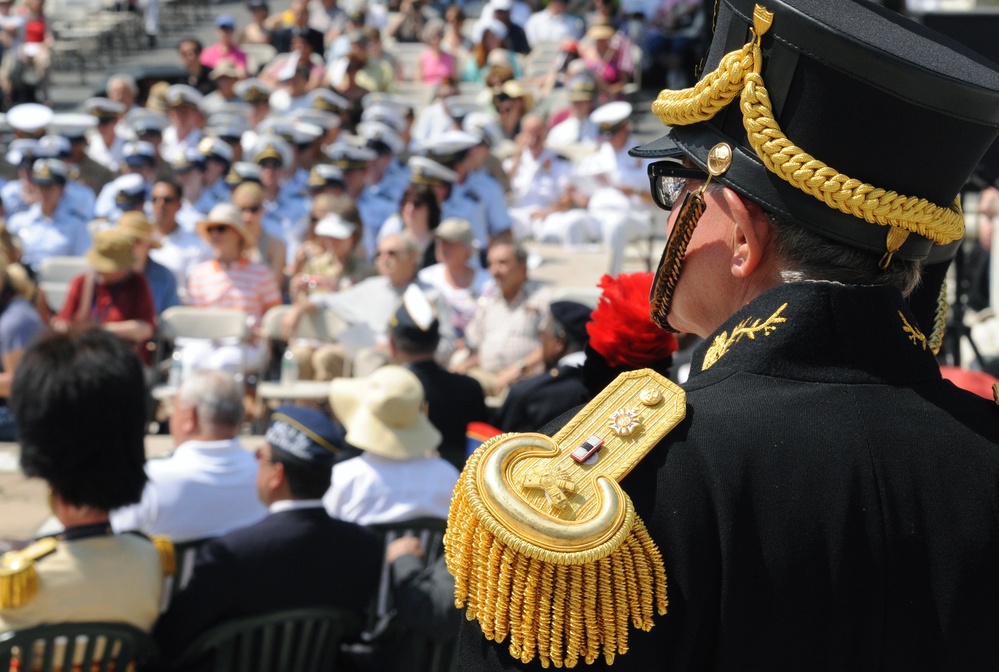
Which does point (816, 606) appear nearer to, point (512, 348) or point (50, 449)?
point (50, 449)

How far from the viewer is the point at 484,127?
11.7 metres

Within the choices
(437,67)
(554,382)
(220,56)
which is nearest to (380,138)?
(437,67)

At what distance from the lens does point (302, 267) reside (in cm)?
859

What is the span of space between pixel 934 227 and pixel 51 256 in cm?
853

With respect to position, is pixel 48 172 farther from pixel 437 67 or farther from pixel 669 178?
pixel 669 178

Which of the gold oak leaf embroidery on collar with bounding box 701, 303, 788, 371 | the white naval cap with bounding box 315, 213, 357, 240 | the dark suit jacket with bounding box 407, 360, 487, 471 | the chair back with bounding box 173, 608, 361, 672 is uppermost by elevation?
the gold oak leaf embroidery on collar with bounding box 701, 303, 788, 371


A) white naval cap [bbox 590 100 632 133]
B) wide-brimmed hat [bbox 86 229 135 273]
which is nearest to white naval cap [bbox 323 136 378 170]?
white naval cap [bbox 590 100 632 133]

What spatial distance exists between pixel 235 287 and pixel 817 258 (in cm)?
→ 665

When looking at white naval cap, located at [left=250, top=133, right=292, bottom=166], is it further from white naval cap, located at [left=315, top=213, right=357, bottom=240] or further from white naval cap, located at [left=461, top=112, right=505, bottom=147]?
white naval cap, located at [left=315, top=213, right=357, bottom=240]

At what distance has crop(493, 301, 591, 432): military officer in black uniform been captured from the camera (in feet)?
15.3

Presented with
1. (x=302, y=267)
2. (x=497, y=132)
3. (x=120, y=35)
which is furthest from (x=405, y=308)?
(x=120, y=35)

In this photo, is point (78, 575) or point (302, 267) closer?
point (78, 575)

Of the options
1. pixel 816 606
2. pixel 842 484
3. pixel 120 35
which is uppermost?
pixel 842 484

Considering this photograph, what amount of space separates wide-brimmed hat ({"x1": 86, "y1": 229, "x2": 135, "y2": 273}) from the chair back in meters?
3.88
